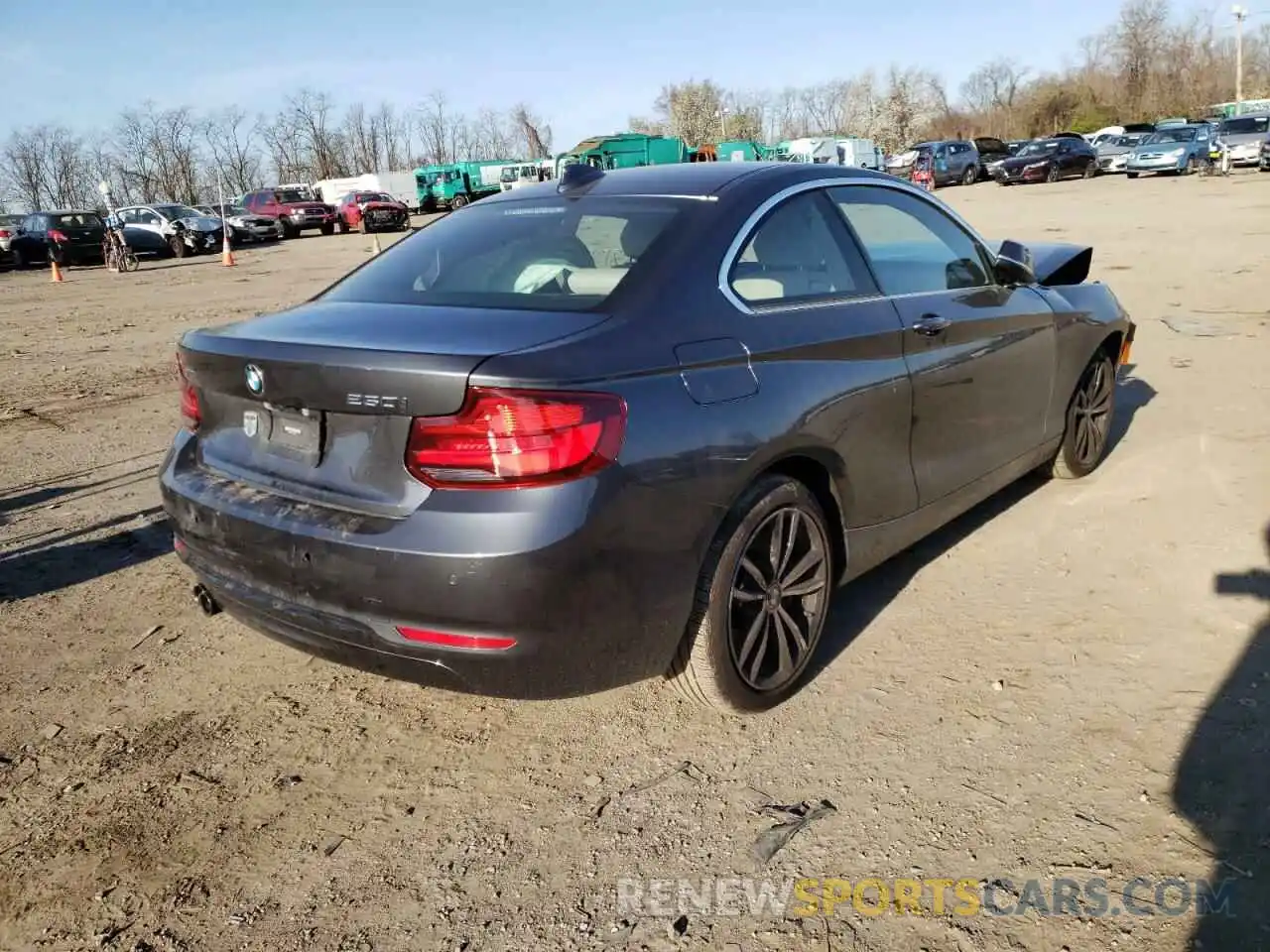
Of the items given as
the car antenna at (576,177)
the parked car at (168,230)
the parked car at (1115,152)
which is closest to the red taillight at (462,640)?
the car antenna at (576,177)

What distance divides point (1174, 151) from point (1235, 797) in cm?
3807

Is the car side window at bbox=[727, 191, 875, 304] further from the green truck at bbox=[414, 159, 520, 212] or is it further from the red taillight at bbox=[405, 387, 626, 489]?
the green truck at bbox=[414, 159, 520, 212]

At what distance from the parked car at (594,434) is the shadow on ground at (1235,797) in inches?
44.3

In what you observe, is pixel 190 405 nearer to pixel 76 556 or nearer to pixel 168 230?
pixel 76 556

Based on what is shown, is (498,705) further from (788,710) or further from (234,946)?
(234,946)

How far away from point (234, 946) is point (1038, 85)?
9272cm

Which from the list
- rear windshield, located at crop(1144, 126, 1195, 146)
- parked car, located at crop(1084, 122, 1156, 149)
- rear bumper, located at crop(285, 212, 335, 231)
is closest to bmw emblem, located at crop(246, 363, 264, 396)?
rear bumper, located at crop(285, 212, 335, 231)

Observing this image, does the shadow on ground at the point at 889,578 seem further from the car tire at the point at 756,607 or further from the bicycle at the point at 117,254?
the bicycle at the point at 117,254

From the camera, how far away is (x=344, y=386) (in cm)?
251

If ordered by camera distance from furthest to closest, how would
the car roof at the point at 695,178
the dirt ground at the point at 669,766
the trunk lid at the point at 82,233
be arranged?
the trunk lid at the point at 82,233
the car roof at the point at 695,178
the dirt ground at the point at 669,766

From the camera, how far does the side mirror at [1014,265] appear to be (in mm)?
4309

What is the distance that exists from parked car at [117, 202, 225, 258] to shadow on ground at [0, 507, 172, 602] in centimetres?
2785

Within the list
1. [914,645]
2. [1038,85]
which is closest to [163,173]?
[1038,85]

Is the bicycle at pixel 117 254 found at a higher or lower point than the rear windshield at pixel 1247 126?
lower
